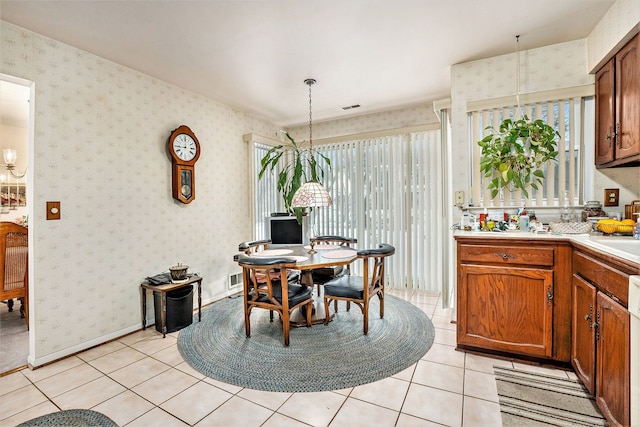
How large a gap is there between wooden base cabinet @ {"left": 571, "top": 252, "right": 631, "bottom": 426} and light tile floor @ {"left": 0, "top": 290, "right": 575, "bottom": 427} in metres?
0.36

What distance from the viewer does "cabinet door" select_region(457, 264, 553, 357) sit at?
2117mm

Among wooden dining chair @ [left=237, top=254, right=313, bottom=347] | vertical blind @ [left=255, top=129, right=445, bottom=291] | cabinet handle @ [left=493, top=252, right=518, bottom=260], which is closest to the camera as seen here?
cabinet handle @ [left=493, top=252, right=518, bottom=260]

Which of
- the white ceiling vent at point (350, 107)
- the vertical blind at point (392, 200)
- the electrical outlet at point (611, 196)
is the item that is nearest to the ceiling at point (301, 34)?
the white ceiling vent at point (350, 107)

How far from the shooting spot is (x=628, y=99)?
201 cm

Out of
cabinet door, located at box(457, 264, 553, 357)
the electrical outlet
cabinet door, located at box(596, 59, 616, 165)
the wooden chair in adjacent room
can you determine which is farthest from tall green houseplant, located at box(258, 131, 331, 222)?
the electrical outlet

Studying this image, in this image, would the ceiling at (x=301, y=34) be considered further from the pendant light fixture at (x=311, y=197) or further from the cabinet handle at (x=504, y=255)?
the cabinet handle at (x=504, y=255)

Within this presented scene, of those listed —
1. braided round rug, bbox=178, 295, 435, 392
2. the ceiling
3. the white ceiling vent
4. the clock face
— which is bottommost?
braided round rug, bbox=178, 295, 435, 392

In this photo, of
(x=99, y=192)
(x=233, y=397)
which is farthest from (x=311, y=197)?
(x=99, y=192)

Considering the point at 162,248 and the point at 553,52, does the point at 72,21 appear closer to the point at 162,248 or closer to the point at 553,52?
the point at 162,248

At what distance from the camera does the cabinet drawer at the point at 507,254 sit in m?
2.11

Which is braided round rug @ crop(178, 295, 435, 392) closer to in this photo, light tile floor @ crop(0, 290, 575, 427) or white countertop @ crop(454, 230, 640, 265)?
light tile floor @ crop(0, 290, 575, 427)

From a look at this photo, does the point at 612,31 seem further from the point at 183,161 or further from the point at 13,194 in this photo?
the point at 13,194

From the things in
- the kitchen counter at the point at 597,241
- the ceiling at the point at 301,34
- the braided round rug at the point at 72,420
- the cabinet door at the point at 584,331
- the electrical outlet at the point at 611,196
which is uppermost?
the ceiling at the point at 301,34

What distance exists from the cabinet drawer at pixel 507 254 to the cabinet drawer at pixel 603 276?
0.54ft
